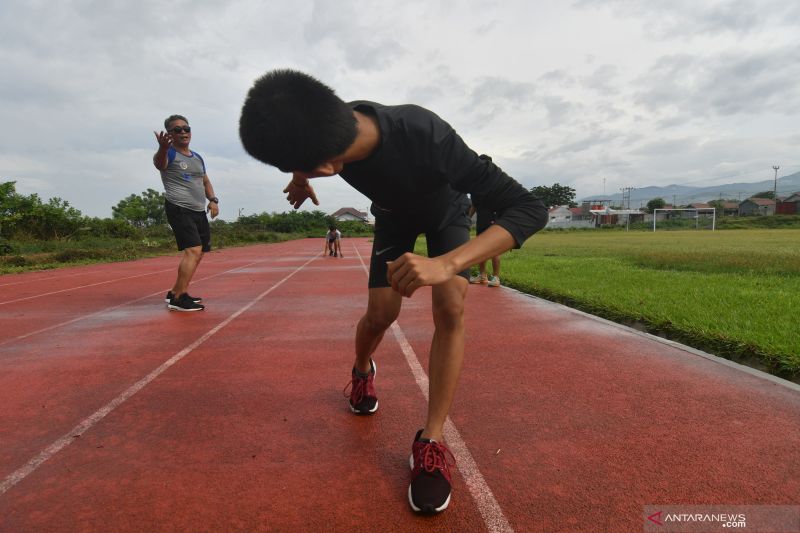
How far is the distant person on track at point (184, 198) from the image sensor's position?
→ 5355 mm

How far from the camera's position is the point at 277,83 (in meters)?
1.49

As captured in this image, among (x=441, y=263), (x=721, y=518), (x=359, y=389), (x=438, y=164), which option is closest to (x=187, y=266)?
(x=359, y=389)

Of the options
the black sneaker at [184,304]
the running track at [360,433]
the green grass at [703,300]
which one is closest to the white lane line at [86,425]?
the running track at [360,433]

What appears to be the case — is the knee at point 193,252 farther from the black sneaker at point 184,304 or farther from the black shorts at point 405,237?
the black shorts at point 405,237

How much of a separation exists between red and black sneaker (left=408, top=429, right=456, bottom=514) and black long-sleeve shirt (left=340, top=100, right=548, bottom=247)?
91cm

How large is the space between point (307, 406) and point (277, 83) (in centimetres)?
193

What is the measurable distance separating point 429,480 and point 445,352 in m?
0.51

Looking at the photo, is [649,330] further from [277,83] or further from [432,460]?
[277,83]

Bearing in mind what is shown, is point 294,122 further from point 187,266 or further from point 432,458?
point 187,266

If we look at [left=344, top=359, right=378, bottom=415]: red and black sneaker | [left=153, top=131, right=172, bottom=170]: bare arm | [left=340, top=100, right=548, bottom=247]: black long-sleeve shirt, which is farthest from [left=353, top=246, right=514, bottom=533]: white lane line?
[left=153, top=131, right=172, bottom=170]: bare arm

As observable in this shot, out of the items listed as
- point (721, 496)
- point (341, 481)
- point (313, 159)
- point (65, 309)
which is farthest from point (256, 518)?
point (65, 309)

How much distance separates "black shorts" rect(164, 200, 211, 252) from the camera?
551 centimetres

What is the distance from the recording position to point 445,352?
203cm

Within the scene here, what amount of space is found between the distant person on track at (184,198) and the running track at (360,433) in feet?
4.03
